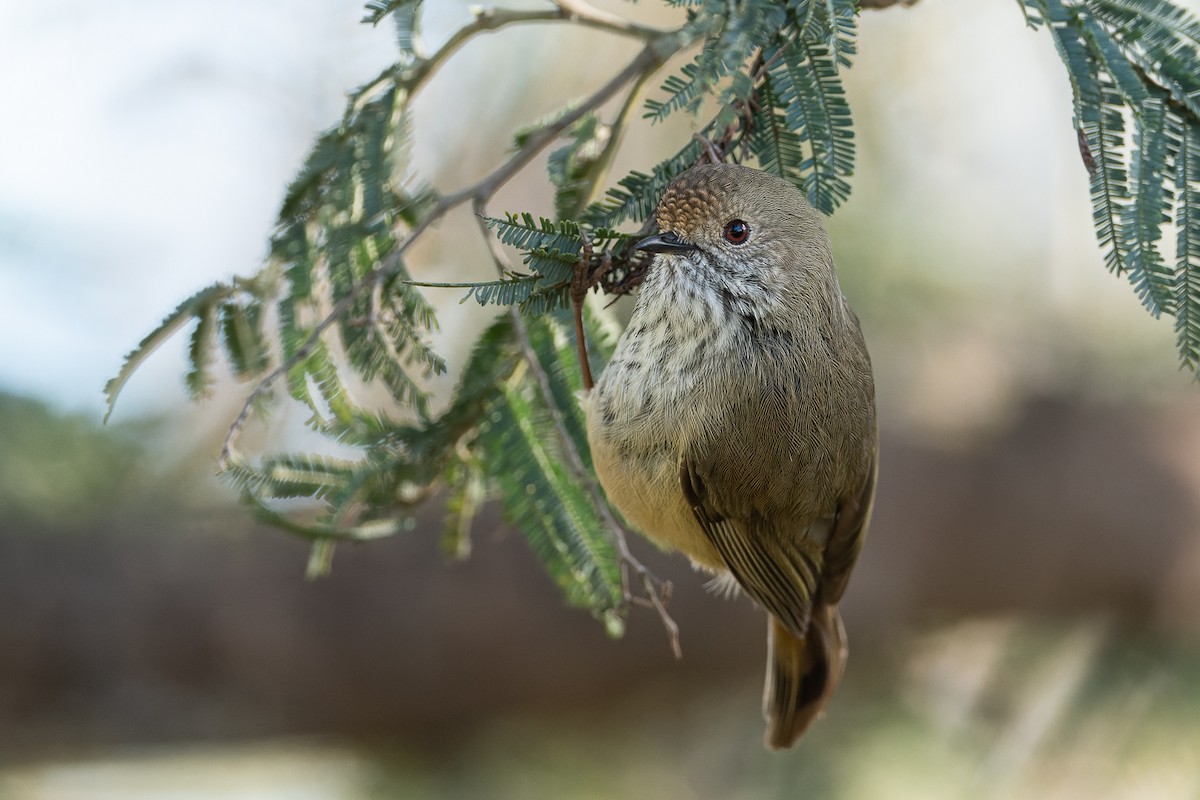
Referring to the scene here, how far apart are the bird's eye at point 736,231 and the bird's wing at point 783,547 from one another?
53cm

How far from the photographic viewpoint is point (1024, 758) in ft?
16.4

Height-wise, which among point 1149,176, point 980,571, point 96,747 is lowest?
point 980,571

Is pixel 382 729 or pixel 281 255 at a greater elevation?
pixel 281 255

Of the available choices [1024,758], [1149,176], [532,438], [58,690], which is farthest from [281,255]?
[1024,758]

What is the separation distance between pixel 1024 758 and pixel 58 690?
4122mm

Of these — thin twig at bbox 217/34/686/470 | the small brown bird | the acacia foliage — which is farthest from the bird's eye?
thin twig at bbox 217/34/686/470

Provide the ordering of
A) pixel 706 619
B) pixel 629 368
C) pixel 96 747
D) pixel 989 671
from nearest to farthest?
pixel 629 368
pixel 96 747
pixel 706 619
pixel 989 671

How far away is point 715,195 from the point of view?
2.18m

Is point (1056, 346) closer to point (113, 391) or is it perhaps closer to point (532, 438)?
point (532, 438)

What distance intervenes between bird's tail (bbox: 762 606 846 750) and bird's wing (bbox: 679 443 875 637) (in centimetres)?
16

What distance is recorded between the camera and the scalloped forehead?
7.14ft

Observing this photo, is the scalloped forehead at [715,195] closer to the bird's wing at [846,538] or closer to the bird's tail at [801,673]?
the bird's wing at [846,538]

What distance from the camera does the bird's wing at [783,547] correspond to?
263cm

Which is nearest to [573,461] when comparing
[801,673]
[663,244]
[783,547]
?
[663,244]
